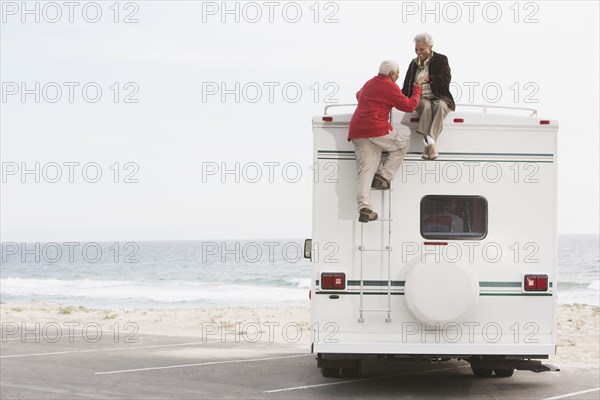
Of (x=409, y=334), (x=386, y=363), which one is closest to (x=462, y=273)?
(x=409, y=334)

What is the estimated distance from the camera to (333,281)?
9.48 m

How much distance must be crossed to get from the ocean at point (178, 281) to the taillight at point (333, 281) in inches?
620

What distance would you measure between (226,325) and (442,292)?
10.9m

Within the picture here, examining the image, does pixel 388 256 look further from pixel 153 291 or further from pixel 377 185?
pixel 153 291

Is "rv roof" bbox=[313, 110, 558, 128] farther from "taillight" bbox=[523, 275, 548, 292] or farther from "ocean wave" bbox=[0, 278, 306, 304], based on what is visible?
"ocean wave" bbox=[0, 278, 306, 304]

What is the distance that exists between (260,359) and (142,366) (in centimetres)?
190

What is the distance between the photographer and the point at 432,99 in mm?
9617

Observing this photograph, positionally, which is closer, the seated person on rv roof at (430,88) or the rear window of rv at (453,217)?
the seated person on rv roof at (430,88)

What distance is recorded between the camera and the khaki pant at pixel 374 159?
9.29 meters

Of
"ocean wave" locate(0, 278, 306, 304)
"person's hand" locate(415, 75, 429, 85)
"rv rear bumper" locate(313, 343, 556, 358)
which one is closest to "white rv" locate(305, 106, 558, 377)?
"rv rear bumper" locate(313, 343, 556, 358)

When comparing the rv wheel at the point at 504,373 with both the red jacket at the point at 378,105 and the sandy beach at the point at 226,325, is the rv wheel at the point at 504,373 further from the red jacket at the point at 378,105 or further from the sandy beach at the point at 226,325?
the red jacket at the point at 378,105

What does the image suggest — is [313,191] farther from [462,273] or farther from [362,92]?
[462,273]

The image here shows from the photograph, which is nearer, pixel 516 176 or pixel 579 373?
pixel 516 176

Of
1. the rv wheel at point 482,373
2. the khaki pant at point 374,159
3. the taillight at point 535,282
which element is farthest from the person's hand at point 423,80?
the rv wheel at point 482,373
